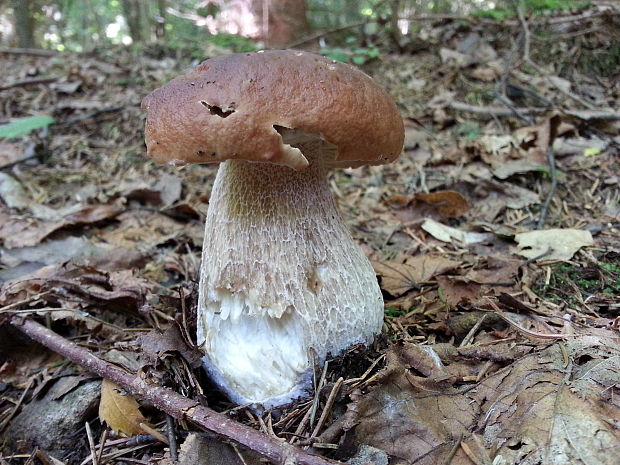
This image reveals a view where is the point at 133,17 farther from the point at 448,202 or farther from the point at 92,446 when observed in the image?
the point at 92,446

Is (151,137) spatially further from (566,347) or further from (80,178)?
(80,178)

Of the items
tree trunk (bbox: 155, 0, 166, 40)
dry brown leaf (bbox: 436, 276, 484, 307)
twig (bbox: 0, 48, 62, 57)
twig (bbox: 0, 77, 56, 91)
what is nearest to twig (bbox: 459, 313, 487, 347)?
dry brown leaf (bbox: 436, 276, 484, 307)

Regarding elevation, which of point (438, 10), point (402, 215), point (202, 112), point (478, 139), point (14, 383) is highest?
point (438, 10)

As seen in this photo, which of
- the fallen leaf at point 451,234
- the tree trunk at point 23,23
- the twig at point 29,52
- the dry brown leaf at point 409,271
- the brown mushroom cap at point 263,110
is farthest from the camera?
the tree trunk at point 23,23

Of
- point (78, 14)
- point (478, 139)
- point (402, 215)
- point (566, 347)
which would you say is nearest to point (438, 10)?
point (478, 139)

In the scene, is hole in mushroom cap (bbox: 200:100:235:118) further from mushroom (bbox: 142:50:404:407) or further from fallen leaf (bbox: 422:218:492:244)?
fallen leaf (bbox: 422:218:492:244)

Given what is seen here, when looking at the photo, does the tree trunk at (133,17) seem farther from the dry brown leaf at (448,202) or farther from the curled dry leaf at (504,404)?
the curled dry leaf at (504,404)

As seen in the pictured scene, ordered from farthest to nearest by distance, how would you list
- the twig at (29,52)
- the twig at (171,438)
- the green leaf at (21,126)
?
the twig at (29,52) → the green leaf at (21,126) → the twig at (171,438)

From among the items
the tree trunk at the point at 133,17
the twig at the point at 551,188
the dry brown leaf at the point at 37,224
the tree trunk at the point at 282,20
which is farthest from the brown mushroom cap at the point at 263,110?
the tree trunk at the point at 133,17
